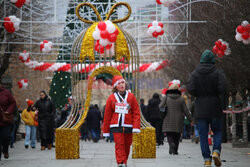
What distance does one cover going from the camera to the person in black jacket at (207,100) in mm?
10055

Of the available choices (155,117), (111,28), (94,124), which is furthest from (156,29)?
(111,28)

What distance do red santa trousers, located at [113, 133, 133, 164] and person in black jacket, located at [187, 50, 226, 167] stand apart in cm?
127

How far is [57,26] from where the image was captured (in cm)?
2881

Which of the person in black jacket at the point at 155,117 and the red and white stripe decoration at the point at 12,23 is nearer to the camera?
the person in black jacket at the point at 155,117

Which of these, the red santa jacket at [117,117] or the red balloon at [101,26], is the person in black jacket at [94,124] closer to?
the red balloon at [101,26]

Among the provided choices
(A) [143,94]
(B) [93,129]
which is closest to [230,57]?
(B) [93,129]

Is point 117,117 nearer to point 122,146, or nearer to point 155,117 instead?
point 122,146

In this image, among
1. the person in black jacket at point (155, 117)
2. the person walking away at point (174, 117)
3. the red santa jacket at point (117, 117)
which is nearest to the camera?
the red santa jacket at point (117, 117)

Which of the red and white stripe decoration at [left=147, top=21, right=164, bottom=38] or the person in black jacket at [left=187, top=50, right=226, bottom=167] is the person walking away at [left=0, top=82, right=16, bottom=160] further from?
the red and white stripe decoration at [left=147, top=21, right=164, bottom=38]

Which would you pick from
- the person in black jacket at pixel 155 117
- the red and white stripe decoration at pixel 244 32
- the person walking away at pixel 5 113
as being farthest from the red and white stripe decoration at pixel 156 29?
the person walking away at pixel 5 113

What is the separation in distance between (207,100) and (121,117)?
150 cm

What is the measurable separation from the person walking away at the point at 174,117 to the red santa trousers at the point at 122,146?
455 centimetres

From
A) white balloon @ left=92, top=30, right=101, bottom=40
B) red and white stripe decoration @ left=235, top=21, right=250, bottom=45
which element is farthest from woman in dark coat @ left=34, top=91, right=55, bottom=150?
red and white stripe decoration @ left=235, top=21, right=250, bottom=45

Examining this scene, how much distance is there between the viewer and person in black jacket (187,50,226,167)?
10.1m
